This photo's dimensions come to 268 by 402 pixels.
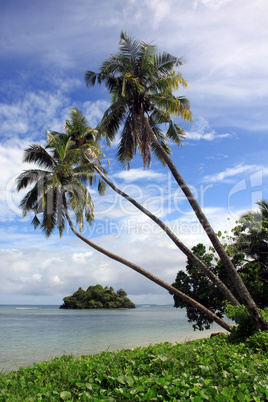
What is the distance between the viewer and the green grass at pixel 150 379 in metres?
3.33

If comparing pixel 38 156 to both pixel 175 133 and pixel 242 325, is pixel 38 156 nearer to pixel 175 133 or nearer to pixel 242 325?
pixel 175 133

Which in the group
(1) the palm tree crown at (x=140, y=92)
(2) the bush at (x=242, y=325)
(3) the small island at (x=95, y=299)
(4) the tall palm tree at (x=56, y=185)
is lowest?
(3) the small island at (x=95, y=299)

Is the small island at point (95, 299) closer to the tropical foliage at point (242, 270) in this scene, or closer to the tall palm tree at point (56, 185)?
the tropical foliage at point (242, 270)

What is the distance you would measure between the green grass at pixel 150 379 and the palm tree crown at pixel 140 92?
7.95 metres

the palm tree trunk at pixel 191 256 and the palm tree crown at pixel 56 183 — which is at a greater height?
the palm tree crown at pixel 56 183

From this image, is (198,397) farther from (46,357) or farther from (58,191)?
(46,357)

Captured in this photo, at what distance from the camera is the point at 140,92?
1108 centimetres

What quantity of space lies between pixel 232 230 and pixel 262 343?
456 inches

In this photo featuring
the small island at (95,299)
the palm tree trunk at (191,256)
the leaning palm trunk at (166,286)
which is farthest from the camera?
the small island at (95,299)

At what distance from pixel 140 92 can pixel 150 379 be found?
9.83 m

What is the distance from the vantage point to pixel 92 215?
16203 millimetres

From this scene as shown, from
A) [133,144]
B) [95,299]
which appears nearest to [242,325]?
[133,144]

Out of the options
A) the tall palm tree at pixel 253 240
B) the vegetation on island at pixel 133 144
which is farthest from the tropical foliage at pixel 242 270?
the vegetation on island at pixel 133 144

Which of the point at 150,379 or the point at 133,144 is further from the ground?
the point at 133,144
